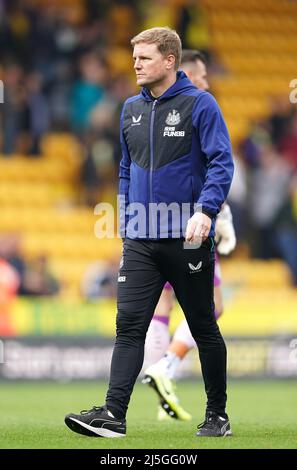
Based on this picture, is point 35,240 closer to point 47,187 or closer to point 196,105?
point 47,187

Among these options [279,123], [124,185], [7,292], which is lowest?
[7,292]

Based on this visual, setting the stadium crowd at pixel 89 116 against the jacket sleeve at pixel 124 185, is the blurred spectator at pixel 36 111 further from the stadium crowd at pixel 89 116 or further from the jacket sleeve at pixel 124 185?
the jacket sleeve at pixel 124 185

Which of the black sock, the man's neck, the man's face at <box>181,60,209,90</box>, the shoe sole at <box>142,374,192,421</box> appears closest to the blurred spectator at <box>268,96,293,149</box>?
the man's face at <box>181,60,209,90</box>

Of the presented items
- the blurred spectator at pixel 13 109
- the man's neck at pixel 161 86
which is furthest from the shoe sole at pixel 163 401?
the blurred spectator at pixel 13 109

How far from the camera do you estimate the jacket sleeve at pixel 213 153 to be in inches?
286

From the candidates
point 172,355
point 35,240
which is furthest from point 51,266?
point 172,355

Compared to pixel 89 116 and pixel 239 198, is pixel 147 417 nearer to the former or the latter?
pixel 239 198

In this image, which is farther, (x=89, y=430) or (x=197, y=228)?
(x=89, y=430)

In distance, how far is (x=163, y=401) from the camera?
9336mm

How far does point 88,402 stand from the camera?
1173cm

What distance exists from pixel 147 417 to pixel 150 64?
3.47m

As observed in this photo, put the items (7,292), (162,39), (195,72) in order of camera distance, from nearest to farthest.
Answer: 1. (162,39)
2. (195,72)
3. (7,292)

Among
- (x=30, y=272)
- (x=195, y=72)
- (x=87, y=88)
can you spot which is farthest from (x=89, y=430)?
(x=87, y=88)

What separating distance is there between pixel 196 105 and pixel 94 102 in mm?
11175
